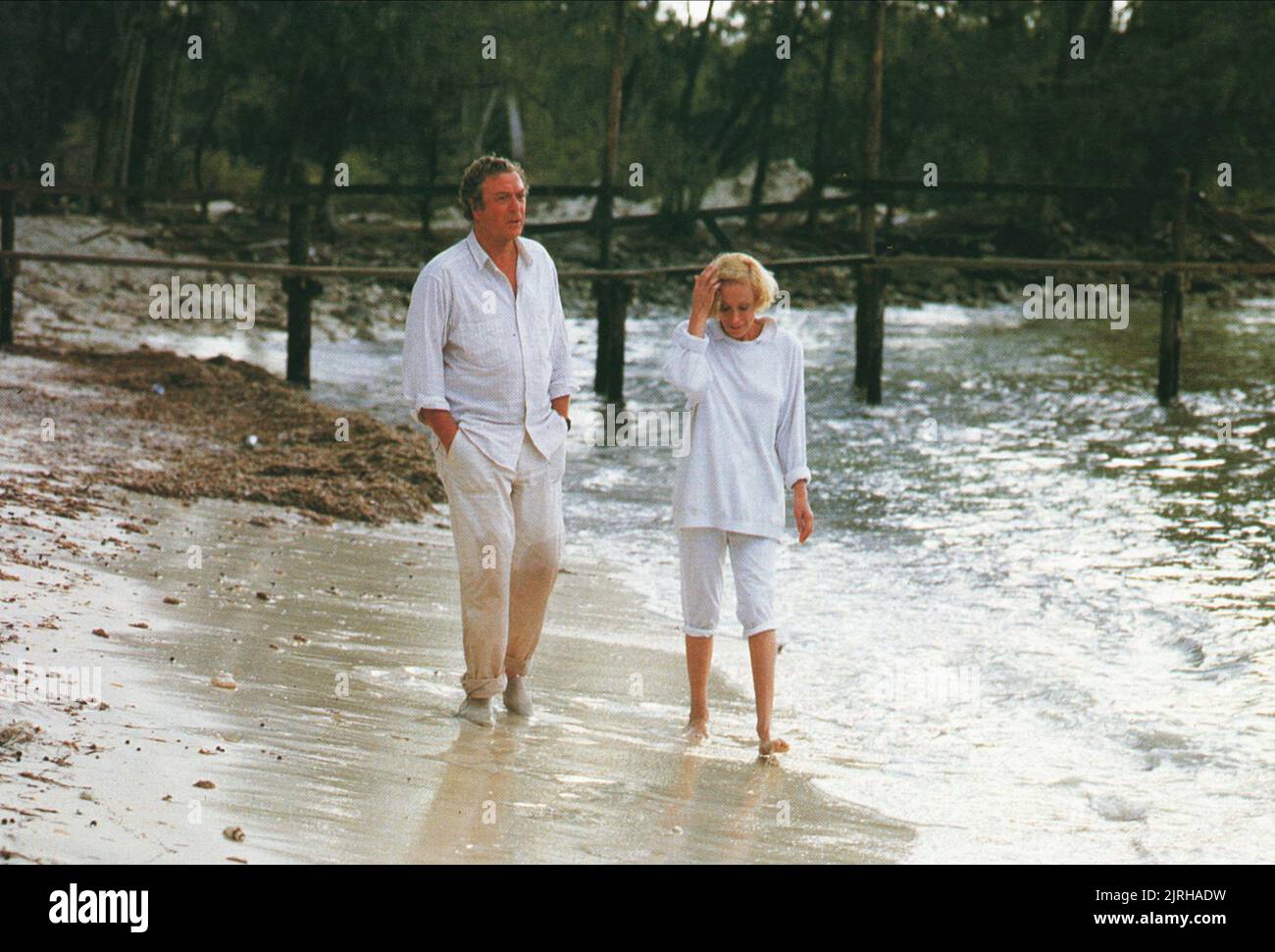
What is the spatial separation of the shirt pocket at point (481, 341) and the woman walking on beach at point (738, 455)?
22.1 inches

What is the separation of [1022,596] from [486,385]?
422 cm

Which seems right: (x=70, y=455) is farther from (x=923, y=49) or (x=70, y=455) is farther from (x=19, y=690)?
(x=923, y=49)

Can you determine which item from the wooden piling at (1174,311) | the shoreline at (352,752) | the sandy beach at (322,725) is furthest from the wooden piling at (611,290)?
the shoreline at (352,752)

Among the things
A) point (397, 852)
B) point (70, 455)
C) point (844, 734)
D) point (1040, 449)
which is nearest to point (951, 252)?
point (1040, 449)

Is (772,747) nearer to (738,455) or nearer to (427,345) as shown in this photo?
(738,455)

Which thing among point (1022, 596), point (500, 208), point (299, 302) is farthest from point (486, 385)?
point (299, 302)

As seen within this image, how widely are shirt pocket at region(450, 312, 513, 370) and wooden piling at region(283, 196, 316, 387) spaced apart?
10614 millimetres

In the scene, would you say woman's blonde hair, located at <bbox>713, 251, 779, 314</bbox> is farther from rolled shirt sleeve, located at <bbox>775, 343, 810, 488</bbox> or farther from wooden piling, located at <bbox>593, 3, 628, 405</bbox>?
wooden piling, located at <bbox>593, 3, 628, 405</bbox>

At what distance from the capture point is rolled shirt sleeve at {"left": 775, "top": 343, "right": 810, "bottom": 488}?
19.8 ft

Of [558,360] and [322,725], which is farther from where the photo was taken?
[558,360]

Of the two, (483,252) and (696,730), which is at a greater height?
(483,252)

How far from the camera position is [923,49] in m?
36.0

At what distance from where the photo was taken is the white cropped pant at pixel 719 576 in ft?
19.6

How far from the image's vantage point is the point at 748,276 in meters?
5.89
